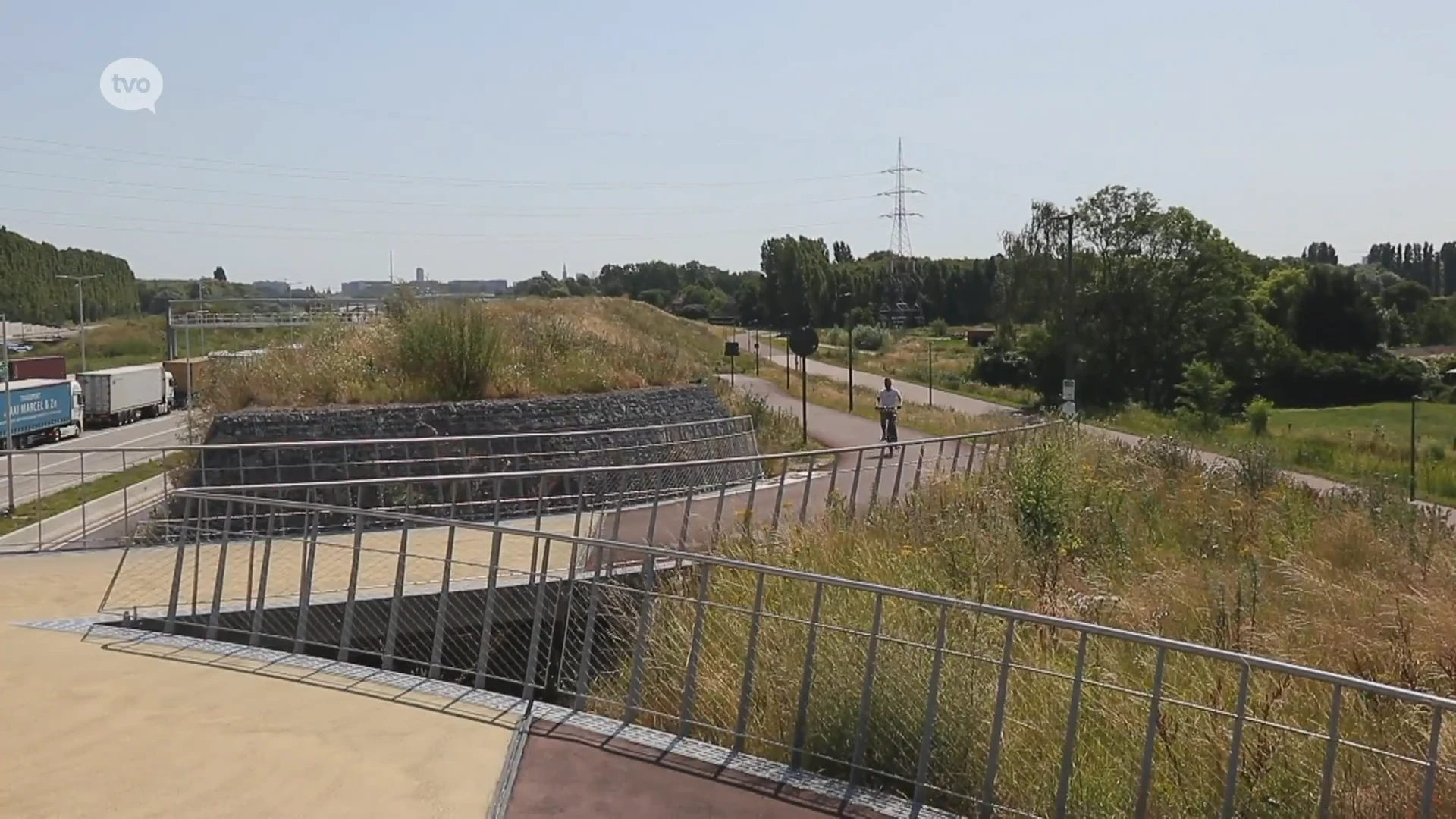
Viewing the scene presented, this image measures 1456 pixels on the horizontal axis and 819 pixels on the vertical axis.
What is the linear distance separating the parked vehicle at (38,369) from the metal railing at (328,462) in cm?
4801

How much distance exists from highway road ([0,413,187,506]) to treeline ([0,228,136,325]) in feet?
119

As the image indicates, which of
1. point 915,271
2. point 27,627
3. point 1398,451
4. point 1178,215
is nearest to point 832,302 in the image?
point 915,271

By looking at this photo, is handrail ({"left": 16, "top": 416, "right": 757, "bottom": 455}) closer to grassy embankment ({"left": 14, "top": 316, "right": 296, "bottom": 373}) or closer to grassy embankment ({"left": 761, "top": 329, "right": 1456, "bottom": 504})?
grassy embankment ({"left": 761, "top": 329, "right": 1456, "bottom": 504})

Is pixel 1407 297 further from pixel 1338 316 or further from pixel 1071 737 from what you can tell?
pixel 1071 737

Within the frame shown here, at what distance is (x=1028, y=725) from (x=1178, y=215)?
55.9 m

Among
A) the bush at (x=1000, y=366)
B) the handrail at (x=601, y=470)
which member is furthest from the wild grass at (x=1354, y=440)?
the bush at (x=1000, y=366)

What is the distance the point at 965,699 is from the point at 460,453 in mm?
12883

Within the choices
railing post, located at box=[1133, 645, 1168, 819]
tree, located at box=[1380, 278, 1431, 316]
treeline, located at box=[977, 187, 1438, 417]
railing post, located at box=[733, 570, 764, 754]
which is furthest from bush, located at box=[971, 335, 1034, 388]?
railing post, located at box=[1133, 645, 1168, 819]

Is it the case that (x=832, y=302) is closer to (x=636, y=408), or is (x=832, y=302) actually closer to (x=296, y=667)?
(x=636, y=408)

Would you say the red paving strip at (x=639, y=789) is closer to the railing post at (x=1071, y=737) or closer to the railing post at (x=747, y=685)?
the railing post at (x=747, y=685)

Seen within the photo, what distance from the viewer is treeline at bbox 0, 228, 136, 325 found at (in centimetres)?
9681

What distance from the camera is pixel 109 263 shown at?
125062 millimetres

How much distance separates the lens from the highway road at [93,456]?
2566 cm

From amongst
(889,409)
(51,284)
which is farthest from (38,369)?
(889,409)
